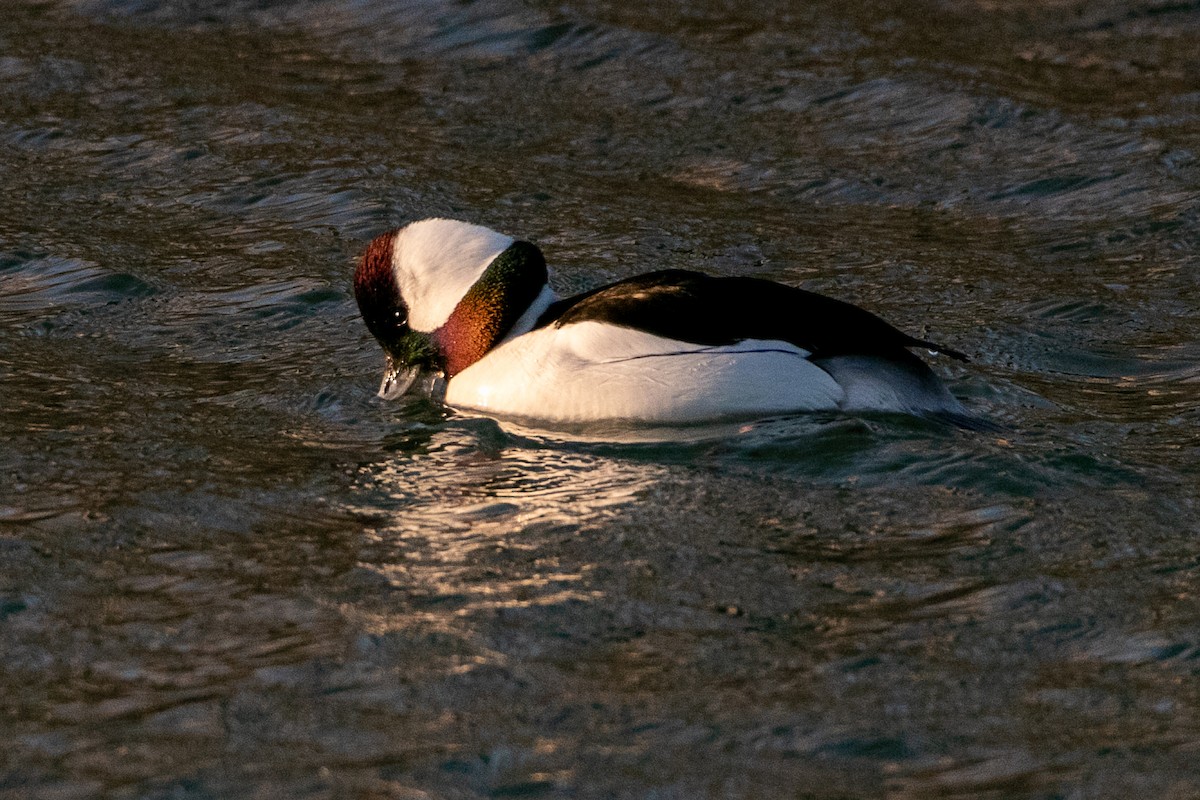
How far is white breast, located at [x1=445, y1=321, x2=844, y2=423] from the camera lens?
20.1ft

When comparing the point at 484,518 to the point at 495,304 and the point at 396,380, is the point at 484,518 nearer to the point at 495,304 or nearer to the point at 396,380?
the point at 495,304

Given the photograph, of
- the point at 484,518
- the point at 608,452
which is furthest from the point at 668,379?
the point at 484,518

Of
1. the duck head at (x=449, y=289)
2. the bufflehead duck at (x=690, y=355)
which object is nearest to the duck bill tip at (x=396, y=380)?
the duck head at (x=449, y=289)

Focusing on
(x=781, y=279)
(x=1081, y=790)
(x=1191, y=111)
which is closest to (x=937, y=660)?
(x=1081, y=790)

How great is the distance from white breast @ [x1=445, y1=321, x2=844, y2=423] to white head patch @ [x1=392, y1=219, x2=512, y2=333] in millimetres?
564

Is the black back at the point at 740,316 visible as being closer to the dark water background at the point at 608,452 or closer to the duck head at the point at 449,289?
the dark water background at the point at 608,452

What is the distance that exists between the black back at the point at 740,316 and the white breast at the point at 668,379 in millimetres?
44

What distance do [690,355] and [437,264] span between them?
1165 millimetres

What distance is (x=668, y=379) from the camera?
6133 millimetres

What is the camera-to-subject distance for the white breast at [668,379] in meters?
6.12

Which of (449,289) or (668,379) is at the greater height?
(449,289)

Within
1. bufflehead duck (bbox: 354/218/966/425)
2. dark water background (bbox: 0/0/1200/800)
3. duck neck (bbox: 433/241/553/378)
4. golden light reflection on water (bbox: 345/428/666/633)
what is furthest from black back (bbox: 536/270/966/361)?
golden light reflection on water (bbox: 345/428/666/633)

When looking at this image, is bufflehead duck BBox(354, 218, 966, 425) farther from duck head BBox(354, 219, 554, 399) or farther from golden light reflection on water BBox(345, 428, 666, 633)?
golden light reflection on water BBox(345, 428, 666, 633)

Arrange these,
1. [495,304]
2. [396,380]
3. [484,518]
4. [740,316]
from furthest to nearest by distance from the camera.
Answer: [396,380], [495,304], [740,316], [484,518]
